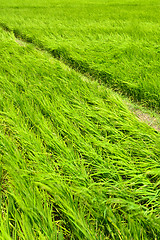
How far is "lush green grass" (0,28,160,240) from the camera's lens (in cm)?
84

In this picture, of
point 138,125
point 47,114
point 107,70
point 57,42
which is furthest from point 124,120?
point 57,42

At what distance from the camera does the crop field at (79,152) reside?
33.3 inches

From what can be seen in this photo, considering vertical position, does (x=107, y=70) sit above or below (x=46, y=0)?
below

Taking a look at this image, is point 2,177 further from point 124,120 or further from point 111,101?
point 111,101

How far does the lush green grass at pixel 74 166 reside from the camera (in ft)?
2.75

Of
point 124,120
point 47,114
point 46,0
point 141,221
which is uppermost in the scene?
point 46,0

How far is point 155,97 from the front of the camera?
6.64 feet

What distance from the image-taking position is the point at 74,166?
1087 millimetres

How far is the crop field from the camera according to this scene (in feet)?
2.78

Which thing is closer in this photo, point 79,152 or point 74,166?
point 74,166

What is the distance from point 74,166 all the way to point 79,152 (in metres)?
0.17

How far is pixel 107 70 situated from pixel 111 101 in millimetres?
908

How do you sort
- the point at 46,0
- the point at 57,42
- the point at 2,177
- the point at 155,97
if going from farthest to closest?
the point at 46,0 → the point at 57,42 → the point at 155,97 → the point at 2,177

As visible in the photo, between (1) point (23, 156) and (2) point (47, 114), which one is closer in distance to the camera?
(1) point (23, 156)
